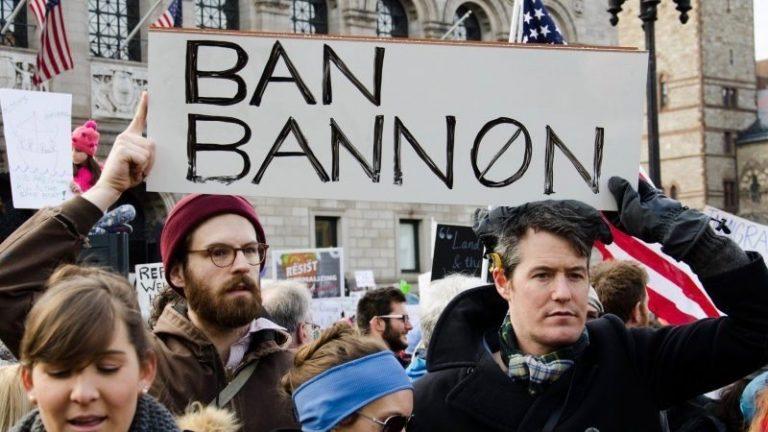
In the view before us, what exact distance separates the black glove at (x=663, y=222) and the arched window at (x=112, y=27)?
19.4 m

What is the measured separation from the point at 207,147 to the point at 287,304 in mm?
2049

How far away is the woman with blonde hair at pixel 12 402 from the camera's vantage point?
346 centimetres

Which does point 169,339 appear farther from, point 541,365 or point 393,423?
point 541,365

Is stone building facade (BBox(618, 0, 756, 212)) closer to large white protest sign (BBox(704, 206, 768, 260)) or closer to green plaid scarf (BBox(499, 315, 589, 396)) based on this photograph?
large white protest sign (BBox(704, 206, 768, 260))

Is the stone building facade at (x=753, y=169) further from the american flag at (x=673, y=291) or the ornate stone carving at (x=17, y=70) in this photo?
the american flag at (x=673, y=291)

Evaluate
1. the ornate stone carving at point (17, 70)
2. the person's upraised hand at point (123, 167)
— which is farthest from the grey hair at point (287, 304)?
the ornate stone carving at point (17, 70)

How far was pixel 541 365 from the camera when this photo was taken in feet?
10.9

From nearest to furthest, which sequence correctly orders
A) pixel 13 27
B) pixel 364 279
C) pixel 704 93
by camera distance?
pixel 364 279 → pixel 13 27 → pixel 704 93

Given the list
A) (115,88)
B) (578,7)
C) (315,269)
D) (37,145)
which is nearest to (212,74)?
(37,145)

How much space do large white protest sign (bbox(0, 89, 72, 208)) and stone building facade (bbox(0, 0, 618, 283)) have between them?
9.31 meters

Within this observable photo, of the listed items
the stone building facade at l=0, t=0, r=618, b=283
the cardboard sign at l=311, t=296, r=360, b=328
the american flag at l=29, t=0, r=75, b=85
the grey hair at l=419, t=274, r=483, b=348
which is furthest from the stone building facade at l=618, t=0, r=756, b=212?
the grey hair at l=419, t=274, r=483, b=348

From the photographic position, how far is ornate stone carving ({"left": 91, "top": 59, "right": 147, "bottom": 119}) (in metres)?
21.8

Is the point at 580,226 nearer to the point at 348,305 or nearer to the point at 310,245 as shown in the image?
the point at 348,305

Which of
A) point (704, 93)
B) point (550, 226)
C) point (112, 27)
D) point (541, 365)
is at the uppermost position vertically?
point (704, 93)
